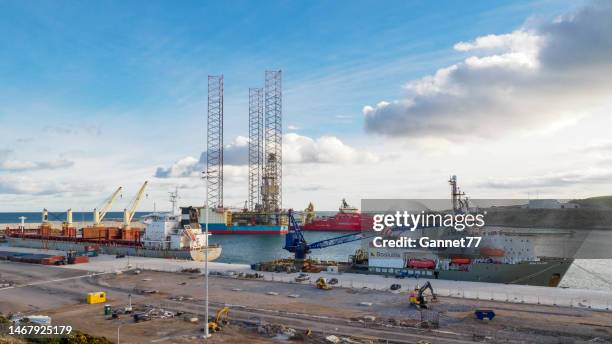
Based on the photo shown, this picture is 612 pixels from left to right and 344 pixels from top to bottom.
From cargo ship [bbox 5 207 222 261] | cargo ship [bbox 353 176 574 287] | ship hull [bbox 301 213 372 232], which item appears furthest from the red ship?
cargo ship [bbox 353 176 574 287]

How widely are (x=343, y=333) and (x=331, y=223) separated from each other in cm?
15440

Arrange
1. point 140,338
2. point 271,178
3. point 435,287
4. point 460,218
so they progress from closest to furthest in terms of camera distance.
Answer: point 140,338
point 435,287
point 460,218
point 271,178

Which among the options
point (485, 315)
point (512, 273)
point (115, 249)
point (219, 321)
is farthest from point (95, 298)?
point (115, 249)

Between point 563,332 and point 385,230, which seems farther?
point 385,230

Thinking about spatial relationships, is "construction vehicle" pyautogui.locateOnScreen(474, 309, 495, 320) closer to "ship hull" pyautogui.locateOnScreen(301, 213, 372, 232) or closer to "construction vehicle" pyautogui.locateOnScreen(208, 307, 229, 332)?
"construction vehicle" pyautogui.locateOnScreen(208, 307, 229, 332)

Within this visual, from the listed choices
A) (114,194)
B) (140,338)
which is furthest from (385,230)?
(114,194)

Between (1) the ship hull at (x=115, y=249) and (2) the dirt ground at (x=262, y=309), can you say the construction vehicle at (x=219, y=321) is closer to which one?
(2) the dirt ground at (x=262, y=309)

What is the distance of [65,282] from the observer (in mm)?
55844

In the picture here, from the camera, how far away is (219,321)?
34.5m

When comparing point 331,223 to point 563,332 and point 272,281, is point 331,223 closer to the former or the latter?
point 272,281

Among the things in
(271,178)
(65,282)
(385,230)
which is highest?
(271,178)

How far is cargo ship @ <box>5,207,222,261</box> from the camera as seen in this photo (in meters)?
83.1

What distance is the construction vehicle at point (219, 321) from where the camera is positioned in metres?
32.2

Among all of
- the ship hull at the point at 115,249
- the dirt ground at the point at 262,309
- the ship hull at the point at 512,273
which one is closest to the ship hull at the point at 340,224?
the ship hull at the point at 115,249
